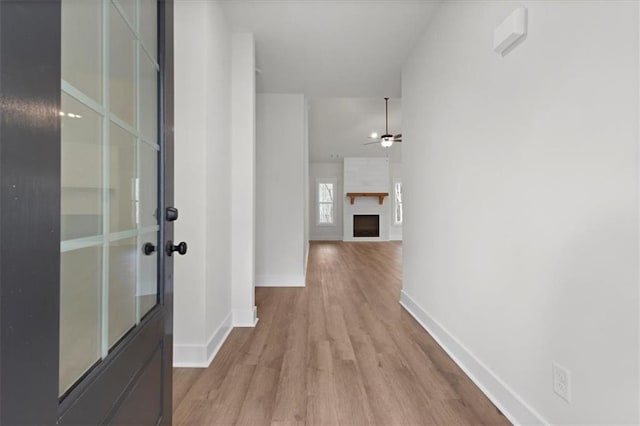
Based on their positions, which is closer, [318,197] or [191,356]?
[191,356]

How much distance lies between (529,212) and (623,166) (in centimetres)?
43

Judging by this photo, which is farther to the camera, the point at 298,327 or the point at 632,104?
the point at 298,327

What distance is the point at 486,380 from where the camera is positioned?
1714 mm

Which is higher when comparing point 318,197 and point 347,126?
point 347,126

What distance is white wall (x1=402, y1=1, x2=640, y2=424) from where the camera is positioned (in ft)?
3.30

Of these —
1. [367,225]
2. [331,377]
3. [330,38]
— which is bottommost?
[331,377]

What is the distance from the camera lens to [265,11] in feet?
8.15

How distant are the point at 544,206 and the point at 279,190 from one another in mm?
3263

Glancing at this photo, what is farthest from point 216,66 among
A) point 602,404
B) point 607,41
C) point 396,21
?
point 602,404

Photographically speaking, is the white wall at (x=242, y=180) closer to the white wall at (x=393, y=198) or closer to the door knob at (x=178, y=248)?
the door knob at (x=178, y=248)

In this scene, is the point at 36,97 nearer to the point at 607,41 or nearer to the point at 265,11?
the point at 607,41

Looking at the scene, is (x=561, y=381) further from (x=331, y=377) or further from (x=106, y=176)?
(x=106, y=176)

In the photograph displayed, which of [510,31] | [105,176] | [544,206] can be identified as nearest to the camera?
[105,176]

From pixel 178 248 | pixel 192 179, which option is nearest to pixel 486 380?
pixel 178 248
